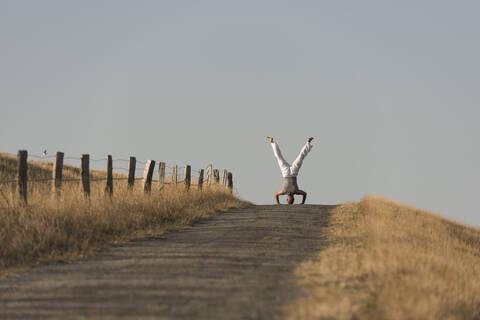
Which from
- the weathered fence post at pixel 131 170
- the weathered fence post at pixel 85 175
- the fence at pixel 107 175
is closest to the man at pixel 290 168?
the fence at pixel 107 175

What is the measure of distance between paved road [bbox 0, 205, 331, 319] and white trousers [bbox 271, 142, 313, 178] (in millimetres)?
12411

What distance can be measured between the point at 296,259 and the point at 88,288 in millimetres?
3745

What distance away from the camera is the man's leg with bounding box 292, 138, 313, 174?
2497 cm

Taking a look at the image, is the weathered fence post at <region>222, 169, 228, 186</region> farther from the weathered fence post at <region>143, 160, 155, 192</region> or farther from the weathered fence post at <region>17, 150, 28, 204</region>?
the weathered fence post at <region>17, 150, 28, 204</region>

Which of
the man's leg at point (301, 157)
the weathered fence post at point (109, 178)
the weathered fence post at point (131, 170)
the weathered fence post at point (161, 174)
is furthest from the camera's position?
the man's leg at point (301, 157)

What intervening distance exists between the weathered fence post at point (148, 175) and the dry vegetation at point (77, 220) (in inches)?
27.9

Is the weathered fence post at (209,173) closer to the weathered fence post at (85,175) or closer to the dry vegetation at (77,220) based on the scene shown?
the dry vegetation at (77,220)

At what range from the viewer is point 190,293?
7023 mm

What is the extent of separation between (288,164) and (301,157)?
0.66 metres

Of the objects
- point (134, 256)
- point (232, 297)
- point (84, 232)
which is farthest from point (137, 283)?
point (84, 232)

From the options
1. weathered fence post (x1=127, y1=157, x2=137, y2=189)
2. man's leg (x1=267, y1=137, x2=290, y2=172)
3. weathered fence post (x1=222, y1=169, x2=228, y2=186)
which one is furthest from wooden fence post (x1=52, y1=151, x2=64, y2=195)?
weathered fence post (x1=222, y1=169, x2=228, y2=186)

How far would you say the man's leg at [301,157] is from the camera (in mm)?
24969

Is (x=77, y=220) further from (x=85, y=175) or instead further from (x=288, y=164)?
(x=288, y=164)

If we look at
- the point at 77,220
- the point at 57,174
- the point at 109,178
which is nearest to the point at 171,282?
the point at 77,220
